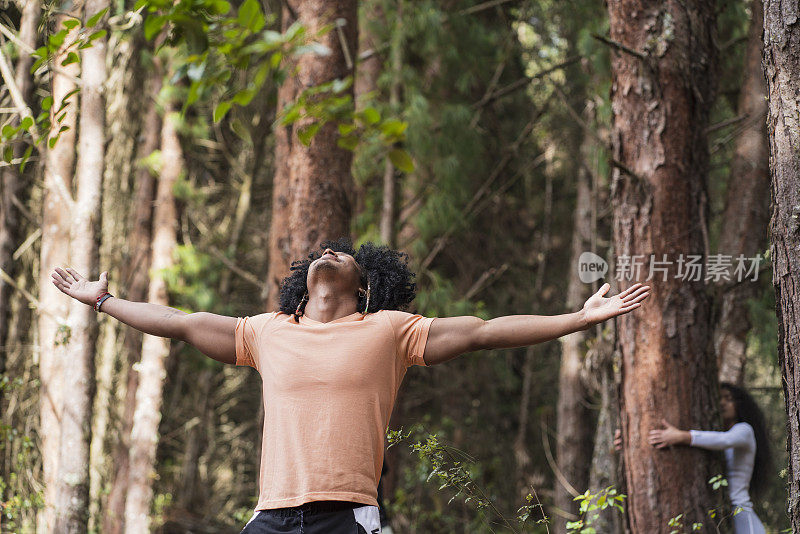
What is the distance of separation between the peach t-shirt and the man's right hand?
818mm

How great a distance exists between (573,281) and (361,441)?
8.27 meters

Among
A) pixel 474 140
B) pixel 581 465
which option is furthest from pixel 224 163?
pixel 581 465

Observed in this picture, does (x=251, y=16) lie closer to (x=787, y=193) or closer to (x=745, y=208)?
(x=787, y=193)

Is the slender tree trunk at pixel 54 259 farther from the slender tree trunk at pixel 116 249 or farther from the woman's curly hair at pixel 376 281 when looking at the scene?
the woman's curly hair at pixel 376 281

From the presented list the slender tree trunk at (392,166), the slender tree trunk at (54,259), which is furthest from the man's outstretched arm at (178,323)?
the slender tree trunk at (392,166)

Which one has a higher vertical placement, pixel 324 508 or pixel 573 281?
pixel 573 281

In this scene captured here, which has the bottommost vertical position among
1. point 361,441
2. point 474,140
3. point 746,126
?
point 361,441

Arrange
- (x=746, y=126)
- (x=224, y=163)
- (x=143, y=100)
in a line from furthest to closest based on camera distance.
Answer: (x=224, y=163), (x=143, y=100), (x=746, y=126)

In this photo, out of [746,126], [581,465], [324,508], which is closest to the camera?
[324,508]

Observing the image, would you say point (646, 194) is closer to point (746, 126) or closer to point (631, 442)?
point (631, 442)

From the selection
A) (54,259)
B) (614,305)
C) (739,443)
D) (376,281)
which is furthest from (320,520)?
(54,259)

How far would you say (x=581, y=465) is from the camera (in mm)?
10734

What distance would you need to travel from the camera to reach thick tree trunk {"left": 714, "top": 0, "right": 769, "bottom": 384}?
25.7ft

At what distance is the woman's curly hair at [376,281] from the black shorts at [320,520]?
3.19 ft
